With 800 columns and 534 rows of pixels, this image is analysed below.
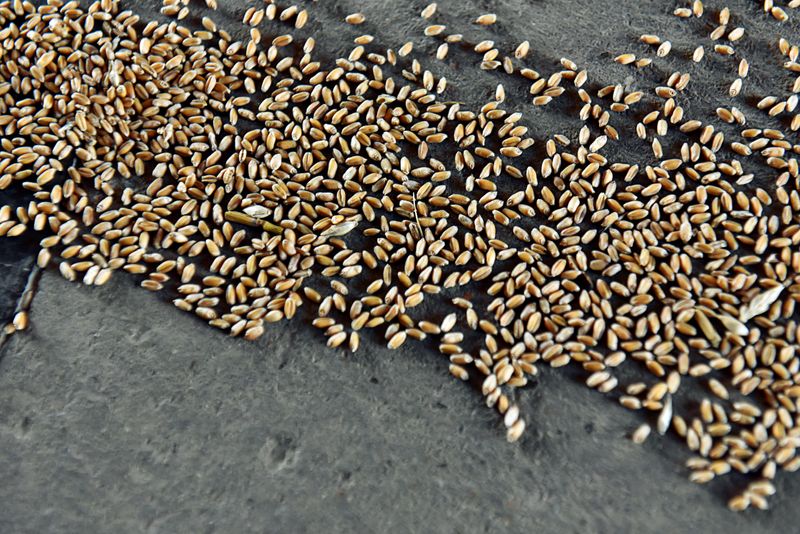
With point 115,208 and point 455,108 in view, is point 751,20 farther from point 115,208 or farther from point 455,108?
point 115,208

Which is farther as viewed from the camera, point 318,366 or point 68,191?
point 68,191

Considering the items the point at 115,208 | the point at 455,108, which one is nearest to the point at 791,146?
the point at 455,108

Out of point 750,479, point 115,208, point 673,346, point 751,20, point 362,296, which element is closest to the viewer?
point 750,479

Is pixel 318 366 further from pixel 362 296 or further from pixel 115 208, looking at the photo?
pixel 115 208

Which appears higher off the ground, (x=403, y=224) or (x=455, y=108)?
(x=455, y=108)

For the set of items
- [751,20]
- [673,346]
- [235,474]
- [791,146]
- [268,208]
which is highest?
[751,20]

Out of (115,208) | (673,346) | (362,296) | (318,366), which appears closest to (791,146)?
(673,346)

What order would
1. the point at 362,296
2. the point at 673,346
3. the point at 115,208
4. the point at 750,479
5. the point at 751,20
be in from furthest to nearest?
the point at 751,20 < the point at 115,208 < the point at 362,296 < the point at 673,346 < the point at 750,479
